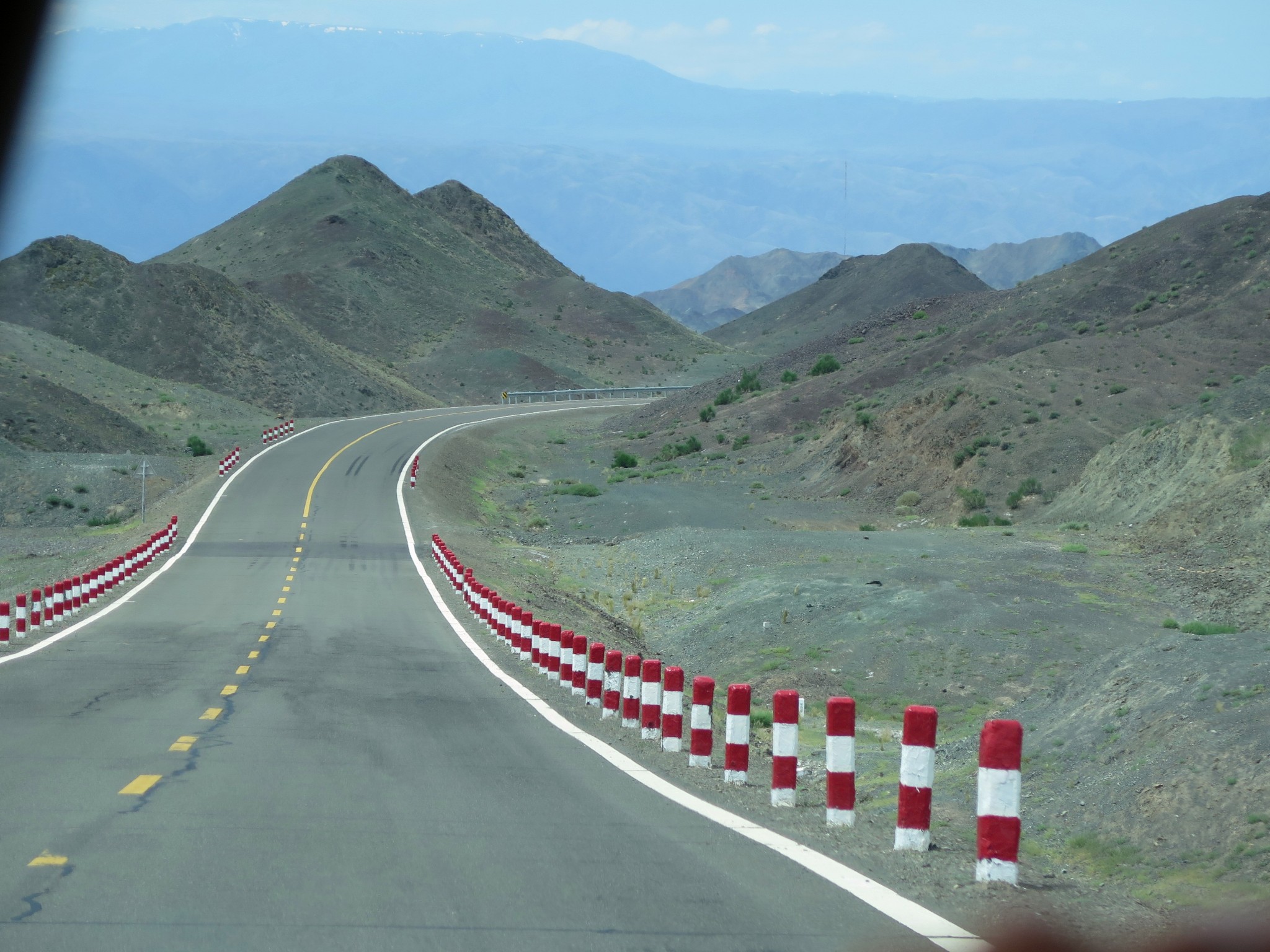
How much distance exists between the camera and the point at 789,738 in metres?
9.80

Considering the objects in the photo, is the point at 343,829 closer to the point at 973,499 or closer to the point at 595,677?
the point at 595,677

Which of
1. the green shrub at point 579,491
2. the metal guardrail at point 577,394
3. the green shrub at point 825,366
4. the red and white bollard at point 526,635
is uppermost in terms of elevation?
the green shrub at point 825,366

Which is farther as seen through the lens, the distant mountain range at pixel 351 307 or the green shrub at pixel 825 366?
the distant mountain range at pixel 351 307

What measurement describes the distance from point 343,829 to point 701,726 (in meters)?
3.76

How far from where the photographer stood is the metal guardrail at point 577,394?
4350 inches

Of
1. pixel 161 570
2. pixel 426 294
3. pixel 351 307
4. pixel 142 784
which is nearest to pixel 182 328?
pixel 351 307

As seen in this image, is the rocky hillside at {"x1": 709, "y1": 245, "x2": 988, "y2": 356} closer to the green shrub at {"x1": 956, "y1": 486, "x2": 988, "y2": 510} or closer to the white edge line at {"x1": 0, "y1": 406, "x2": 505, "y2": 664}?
the white edge line at {"x1": 0, "y1": 406, "x2": 505, "y2": 664}

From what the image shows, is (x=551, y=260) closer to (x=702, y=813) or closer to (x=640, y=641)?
(x=640, y=641)

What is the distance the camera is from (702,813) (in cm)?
938

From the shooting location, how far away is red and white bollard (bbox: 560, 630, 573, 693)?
16.9m

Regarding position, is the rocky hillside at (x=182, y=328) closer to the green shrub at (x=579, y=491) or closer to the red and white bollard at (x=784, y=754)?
the green shrub at (x=579, y=491)

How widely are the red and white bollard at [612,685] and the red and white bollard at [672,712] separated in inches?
85.7

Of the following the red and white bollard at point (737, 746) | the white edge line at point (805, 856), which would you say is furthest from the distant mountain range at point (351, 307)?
the red and white bollard at point (737, 746)

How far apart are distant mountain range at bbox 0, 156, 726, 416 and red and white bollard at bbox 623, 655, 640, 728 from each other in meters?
81.4
